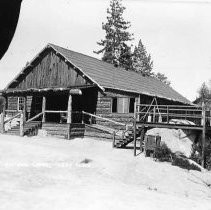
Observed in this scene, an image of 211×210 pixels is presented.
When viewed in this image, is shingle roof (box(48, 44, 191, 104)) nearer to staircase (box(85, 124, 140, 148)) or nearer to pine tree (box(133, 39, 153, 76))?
staircase (box(85, 124, 140, 148))

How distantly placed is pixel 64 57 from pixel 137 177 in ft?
44.0

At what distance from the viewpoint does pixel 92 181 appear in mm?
11898

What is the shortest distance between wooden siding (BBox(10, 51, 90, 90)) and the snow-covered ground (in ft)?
19.7

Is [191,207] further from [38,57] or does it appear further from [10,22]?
[38,57]

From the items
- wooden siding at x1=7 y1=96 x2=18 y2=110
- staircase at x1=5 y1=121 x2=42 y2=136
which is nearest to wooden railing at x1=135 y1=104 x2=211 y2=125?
staircase at x1=5 y1=121 x2=42 y2=136

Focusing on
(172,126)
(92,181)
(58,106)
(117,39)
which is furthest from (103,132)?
(117,39)

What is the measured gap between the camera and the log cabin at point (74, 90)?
23.0 m

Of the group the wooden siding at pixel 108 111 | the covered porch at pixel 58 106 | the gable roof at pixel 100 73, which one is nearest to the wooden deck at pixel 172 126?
the wooden siding at pixel 108 111

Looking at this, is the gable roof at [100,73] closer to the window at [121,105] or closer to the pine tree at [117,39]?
the window at [121,105]

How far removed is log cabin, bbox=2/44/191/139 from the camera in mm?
23047

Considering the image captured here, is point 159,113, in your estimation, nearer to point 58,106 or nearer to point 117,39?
point 58,106

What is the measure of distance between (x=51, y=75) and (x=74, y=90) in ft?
15.4

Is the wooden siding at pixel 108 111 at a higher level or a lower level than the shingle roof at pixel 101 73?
lower

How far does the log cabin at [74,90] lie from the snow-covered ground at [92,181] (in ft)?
13.1
